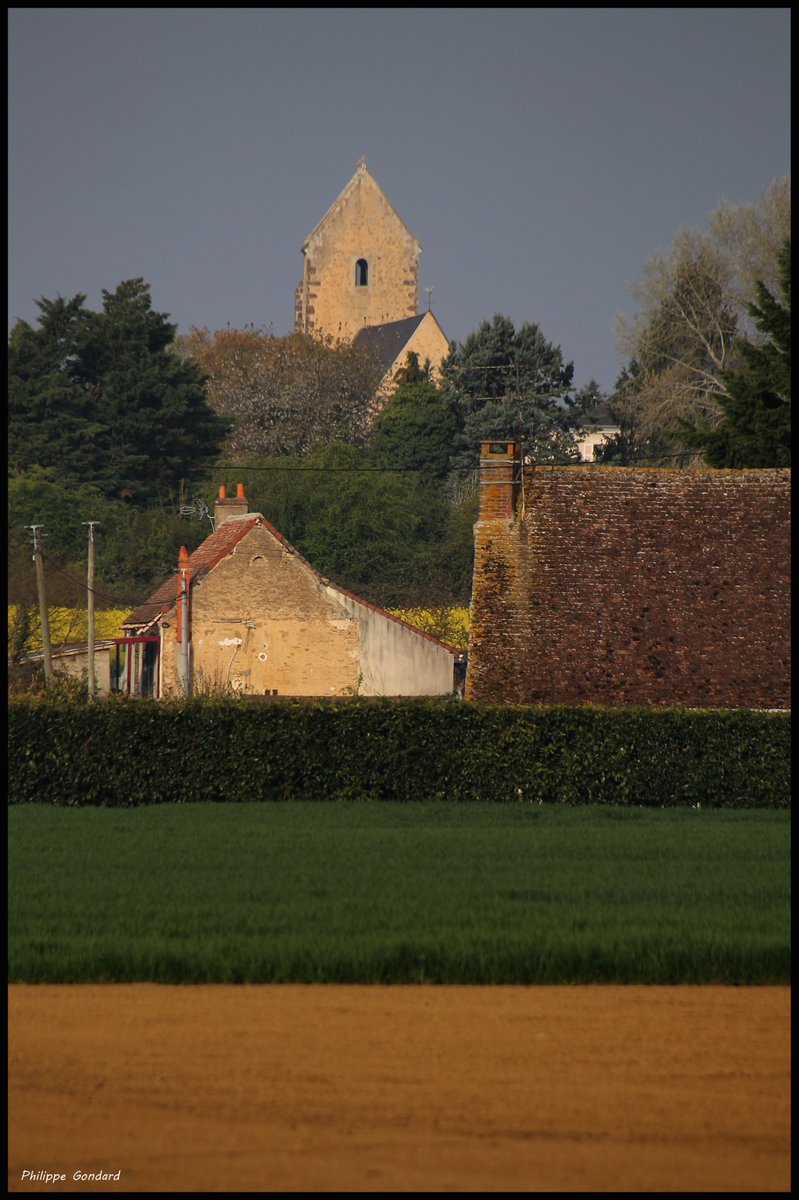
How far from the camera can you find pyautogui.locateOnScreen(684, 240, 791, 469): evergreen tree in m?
36.9

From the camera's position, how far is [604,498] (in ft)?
103

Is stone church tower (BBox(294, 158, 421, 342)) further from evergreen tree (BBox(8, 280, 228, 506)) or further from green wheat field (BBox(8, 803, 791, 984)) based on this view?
green wheat field (BBox(8, 803, 791, 984))

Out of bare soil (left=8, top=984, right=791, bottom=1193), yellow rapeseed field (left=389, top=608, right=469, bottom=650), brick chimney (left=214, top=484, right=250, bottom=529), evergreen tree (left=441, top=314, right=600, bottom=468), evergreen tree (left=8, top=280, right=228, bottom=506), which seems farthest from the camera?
evergreen tree (left=441, top=314, right=600, bottom=468)

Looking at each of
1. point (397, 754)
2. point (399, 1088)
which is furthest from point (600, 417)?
point (399, 1088)

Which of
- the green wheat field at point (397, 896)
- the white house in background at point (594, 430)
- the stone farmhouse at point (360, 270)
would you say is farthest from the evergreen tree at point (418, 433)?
the green wheat field at point (397, 896)

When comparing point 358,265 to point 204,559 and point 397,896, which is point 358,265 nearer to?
point 204,559

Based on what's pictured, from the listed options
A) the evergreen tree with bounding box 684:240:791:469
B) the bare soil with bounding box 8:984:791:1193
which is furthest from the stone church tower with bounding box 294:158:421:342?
the bare soil with bounding box 8:984:791:1193

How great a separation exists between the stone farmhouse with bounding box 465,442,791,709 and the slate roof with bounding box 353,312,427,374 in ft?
231

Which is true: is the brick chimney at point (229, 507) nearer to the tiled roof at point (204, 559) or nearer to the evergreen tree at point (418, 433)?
the tiled roof at point (204, 559)

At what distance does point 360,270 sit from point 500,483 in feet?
279

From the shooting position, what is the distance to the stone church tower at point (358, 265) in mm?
111500

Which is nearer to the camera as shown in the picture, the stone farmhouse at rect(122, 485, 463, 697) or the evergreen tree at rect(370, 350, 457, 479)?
the stone farmhouse at rect(122, 485, 463, 697)

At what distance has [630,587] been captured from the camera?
30188 mm

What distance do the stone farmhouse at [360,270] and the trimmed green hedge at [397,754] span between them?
85.8m
